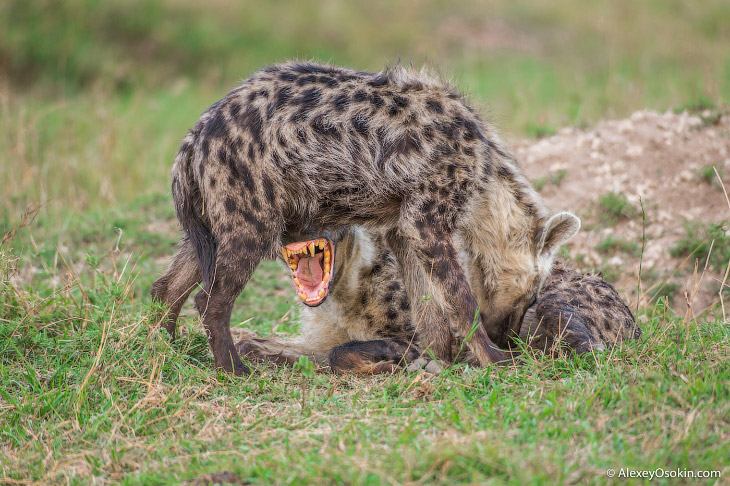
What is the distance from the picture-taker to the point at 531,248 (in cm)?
410

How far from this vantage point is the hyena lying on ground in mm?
3758

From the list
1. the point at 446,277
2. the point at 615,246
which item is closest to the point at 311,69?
the point at 446,277

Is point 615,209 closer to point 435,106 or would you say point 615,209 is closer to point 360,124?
point 435,106

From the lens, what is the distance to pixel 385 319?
418 cm

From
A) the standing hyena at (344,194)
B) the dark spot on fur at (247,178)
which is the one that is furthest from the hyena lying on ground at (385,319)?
the dark spot on fur at (247,178)

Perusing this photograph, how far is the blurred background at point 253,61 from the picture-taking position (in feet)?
24.3

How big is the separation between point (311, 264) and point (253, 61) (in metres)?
8.94

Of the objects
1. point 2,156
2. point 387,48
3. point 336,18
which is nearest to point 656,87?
point 387,48

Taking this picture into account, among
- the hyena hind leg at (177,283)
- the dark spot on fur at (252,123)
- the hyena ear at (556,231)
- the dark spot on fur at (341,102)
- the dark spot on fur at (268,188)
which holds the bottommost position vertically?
the hyena hind leg at (177,283)

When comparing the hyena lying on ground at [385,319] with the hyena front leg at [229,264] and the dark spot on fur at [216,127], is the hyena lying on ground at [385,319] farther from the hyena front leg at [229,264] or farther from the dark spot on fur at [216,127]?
the dark spot on fur at [216,127]

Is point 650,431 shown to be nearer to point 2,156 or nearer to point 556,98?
point 2,156

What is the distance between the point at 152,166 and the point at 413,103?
4.63 metres

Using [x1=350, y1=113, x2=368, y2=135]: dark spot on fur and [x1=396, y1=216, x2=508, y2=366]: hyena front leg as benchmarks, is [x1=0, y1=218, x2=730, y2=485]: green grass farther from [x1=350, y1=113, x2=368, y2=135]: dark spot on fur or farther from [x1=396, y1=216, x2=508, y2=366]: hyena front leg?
[x1=350, y1=113, x2=368, y2=135]: dark spot on fur

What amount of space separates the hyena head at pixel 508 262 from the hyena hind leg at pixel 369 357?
484 mm
